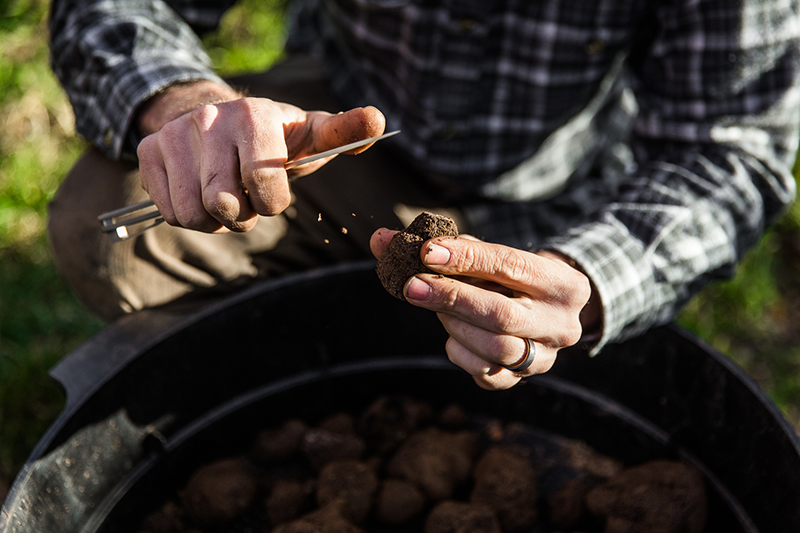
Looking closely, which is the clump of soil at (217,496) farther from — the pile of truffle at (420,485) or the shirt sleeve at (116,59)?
the shirt sleeve at (116,59)

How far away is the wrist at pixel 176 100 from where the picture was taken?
1.10 metres

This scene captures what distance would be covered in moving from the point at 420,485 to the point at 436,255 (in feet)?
2.26

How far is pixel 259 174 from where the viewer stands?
84cm

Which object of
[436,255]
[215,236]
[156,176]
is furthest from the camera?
[215,236]

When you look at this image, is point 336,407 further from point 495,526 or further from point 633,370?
point 633,370

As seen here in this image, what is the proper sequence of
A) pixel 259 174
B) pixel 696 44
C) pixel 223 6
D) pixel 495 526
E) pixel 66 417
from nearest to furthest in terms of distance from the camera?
pixel 259 174
pixel 66 417
pixel 495 526
pixel 696 44
pixel 223 6

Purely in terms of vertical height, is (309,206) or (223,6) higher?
(223,6)

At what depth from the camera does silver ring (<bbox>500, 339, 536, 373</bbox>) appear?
3.09ft

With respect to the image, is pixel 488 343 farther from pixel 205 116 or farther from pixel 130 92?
pixel 130 92

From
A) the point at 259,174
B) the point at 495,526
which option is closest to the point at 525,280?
the point at 259,174

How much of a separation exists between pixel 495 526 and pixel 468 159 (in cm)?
94

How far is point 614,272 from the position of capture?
1123mm

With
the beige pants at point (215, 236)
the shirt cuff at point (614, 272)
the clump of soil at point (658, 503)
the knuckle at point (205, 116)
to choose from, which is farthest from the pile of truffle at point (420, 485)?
the knuckle at point (205, 116)

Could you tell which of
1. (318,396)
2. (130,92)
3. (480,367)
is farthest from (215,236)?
(480,367)
